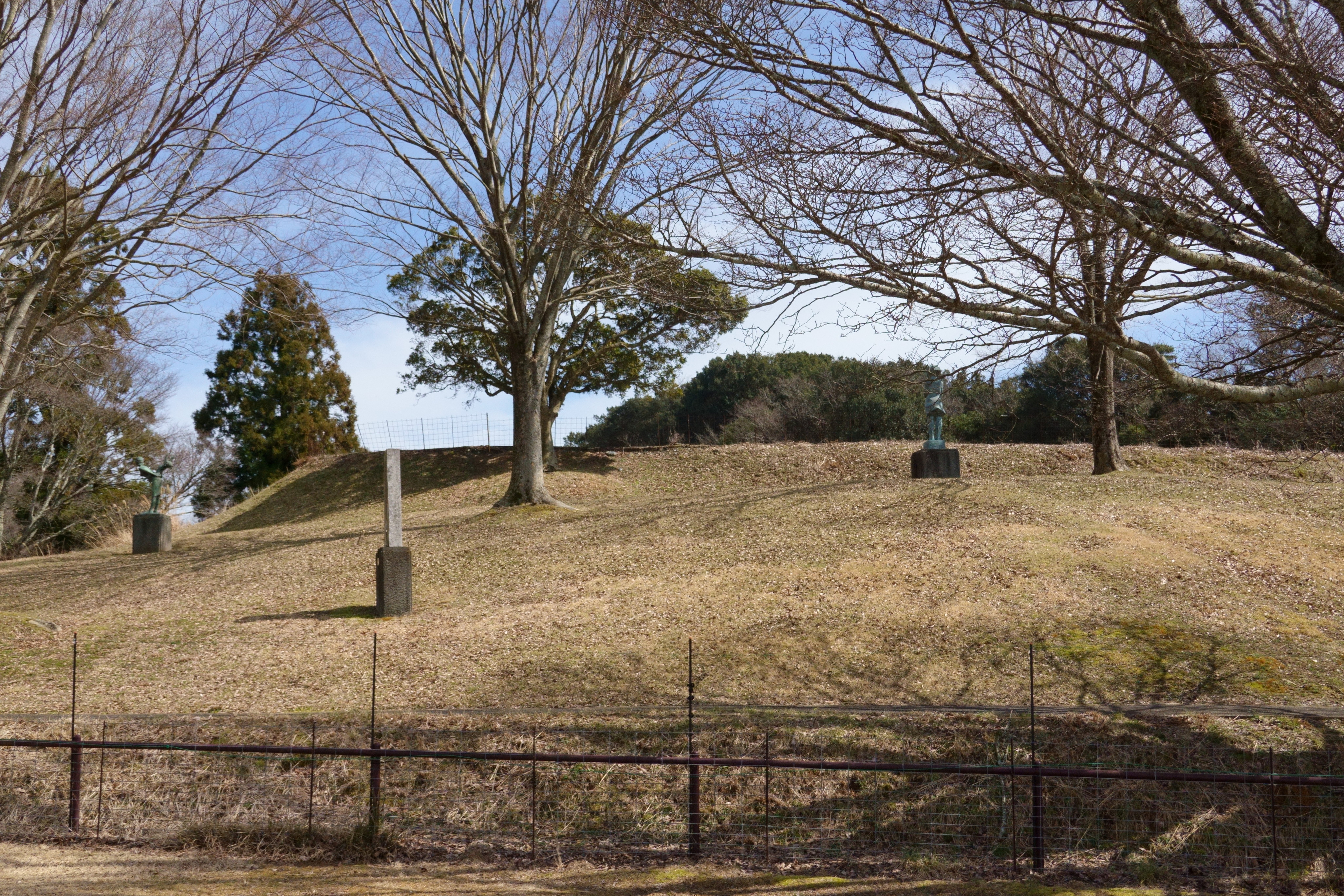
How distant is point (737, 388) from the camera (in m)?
38.5

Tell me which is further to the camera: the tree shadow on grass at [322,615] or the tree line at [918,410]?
the tree shadow on grass at [322,615]

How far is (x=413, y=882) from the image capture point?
16.9 feet

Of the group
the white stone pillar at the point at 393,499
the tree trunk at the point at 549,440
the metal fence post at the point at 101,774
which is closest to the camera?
the metal fence post at the point at 101,774

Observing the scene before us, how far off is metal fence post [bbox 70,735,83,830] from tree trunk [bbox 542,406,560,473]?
57.0ft

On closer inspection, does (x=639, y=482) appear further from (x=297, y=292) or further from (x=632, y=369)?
(x=297, y=292)

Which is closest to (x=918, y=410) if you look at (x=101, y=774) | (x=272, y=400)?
(x=272, y=400)

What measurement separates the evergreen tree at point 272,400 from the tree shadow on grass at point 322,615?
66.5 feet

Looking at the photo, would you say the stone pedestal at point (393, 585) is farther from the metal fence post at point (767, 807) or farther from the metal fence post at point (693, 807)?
the metal fence post at point (767, 807)

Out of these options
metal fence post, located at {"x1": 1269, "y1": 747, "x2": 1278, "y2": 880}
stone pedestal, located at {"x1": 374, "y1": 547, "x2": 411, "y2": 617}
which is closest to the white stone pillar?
stone pedestal, located at {"x1": 374, "y1": 547, "x2": 411, "y2": 617}

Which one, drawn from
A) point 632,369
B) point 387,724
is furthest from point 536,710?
point 632,369

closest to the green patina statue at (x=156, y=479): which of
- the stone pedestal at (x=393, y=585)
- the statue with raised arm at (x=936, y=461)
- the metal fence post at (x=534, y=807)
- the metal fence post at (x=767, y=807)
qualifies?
the stone pedestal at (x=393, y=585)

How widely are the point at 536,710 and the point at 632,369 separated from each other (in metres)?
17.8

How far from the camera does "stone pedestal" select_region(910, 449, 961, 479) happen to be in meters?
16.8

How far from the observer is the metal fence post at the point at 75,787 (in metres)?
6.09
